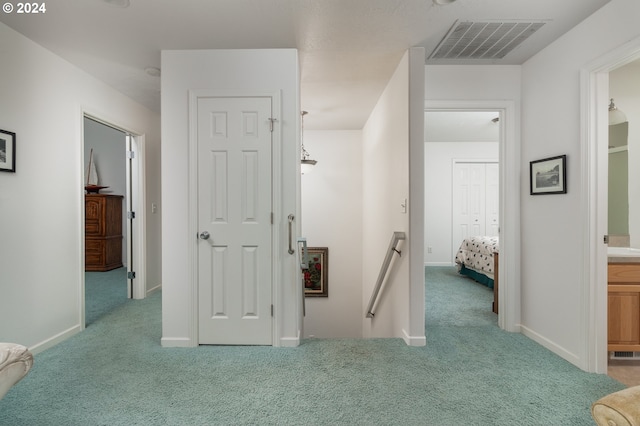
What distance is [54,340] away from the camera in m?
2.71

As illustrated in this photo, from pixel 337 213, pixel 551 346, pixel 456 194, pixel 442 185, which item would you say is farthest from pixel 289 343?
pixel 456 194

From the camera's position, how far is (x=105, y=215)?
5.64 metres

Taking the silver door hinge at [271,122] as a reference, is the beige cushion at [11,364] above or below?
below

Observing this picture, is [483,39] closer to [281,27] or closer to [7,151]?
[281,27]

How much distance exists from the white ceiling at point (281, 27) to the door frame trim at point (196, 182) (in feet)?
1.31

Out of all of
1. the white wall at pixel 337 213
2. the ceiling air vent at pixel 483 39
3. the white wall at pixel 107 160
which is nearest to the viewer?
the ceiling air vent at pixel 483 39

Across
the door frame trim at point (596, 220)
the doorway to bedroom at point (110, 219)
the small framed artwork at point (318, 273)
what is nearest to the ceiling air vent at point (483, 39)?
the door frame trim at point (596, 220)

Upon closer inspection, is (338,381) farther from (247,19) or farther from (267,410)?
(247,19)

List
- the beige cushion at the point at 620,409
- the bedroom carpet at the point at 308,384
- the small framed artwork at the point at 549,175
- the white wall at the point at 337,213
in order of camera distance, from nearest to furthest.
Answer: the beige cushion at the point at 620,409 < the bedroom carpet at the point at 308,384 < the small framed artwork at the point at 549,175 < the white wall at the point at 337,213

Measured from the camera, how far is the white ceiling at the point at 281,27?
2123 mm

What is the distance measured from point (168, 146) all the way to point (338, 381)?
2.19 meters

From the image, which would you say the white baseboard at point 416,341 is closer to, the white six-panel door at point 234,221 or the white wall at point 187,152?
the white wall at point 187,152

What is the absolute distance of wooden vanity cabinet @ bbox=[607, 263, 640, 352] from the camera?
2.40 metres

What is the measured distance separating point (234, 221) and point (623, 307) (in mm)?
3048
